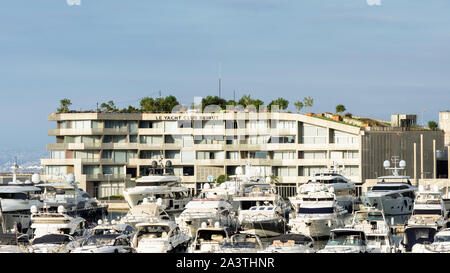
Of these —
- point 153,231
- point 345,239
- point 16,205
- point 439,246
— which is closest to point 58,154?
point 16,205

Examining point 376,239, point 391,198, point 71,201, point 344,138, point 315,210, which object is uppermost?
point 344,138

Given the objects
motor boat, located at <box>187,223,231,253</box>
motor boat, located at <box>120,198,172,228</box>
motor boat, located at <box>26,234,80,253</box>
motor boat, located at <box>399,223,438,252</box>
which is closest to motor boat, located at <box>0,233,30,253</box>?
motor boat, located at <box>26,234,80,253</box>

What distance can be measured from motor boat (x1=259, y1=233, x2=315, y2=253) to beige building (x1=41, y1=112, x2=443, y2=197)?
63.1 meters

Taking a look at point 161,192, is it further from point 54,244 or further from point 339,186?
point 54,244

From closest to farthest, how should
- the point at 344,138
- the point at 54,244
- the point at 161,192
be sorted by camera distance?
the point at 54,244
the point at 161,192
the point at 344,138

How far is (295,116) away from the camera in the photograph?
113312mm

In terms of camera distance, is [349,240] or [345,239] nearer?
[349,240]

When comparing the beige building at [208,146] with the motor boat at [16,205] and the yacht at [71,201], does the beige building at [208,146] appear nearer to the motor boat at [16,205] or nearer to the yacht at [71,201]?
the yacht at [71,201]

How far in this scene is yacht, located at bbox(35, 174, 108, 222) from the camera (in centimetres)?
8081

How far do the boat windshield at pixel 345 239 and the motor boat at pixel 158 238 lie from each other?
975 centimetres

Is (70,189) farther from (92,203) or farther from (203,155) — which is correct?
(203,155)

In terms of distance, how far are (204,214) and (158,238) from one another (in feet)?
54.6

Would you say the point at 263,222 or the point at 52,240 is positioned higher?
the point at 52,240

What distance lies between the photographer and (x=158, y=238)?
4719cm
